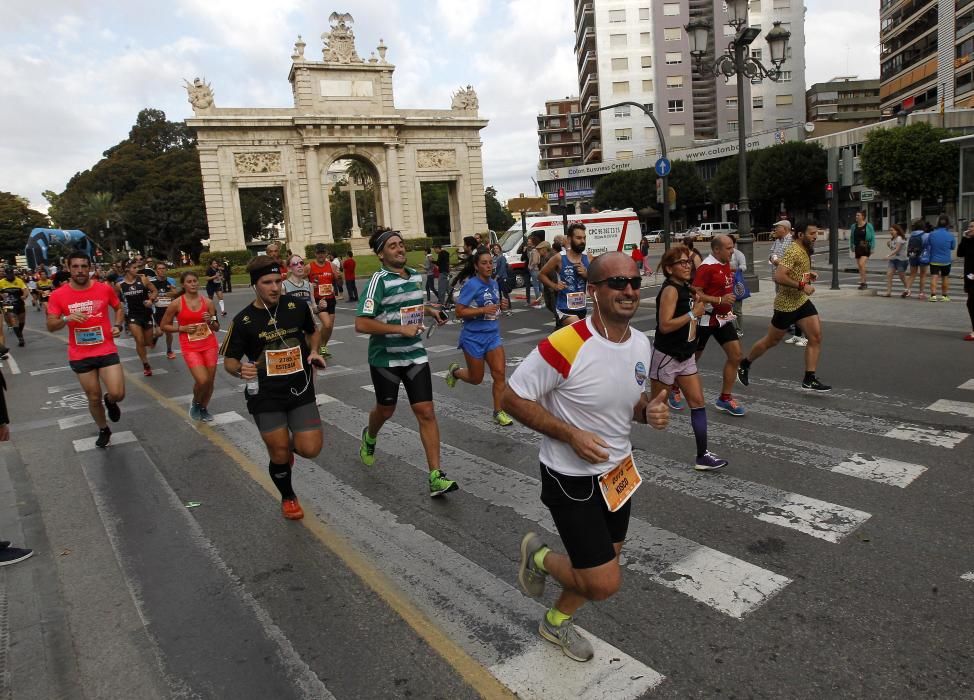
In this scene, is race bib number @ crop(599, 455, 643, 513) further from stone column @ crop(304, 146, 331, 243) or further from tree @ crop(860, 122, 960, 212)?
stone column @ crop(304, 146, 331, 243)

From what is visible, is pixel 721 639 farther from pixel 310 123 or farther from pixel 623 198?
pixel 623 198

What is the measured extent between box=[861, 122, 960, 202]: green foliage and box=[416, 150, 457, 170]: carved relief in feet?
92.8

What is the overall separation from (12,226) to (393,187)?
60.9 m

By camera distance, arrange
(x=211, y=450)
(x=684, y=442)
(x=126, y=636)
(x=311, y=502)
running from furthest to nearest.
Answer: (x=211, y=450), (x=684, y=442), (x=311, y=502), (x=126, y=636)

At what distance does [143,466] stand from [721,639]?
18.0 ft

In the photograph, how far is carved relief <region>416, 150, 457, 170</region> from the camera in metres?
52.8

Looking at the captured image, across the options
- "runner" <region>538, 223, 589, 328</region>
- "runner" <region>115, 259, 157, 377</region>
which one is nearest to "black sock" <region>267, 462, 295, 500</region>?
"runner" <region>538, 223, 589, 328</region>

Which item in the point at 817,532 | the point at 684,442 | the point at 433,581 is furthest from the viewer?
the point at 684,442

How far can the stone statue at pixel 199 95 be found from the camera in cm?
4584

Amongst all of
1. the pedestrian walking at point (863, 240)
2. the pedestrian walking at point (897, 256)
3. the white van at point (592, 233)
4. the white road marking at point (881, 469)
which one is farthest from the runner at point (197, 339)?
the white van at point (592, 233)

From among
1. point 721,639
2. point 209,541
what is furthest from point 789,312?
point 209,541

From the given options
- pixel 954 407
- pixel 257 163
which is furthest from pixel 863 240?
pixel 257 163

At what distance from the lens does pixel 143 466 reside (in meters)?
6.61

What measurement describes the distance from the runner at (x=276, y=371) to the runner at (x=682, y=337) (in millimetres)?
2656
